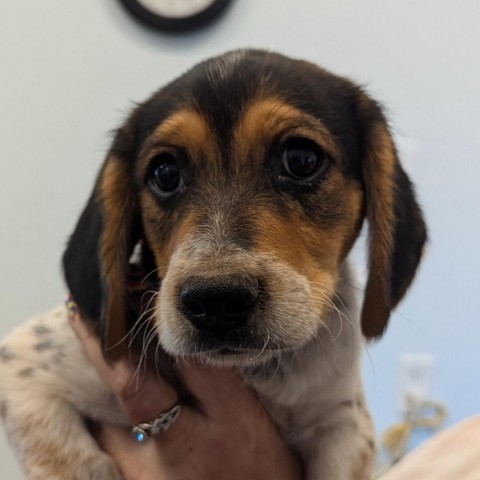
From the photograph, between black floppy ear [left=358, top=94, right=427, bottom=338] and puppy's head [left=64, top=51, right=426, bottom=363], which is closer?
puppy's head [left=64, top=51, right=426, bottom=363]

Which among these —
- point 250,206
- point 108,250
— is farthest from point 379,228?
point 108,250

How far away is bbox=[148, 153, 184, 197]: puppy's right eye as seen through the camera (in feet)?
4.46

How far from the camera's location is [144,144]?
56.7 inches

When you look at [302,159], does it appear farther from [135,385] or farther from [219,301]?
[135,385]

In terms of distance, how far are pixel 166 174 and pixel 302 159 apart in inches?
12.6

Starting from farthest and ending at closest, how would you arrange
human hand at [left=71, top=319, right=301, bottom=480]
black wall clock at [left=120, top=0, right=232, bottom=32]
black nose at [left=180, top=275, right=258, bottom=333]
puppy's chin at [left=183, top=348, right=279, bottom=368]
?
black wall clock at [left=120, top=0, right=232, bottom=32], human hand at [left=71, top=319, right=301, bottom=480], puppy's chin at [left=183, top=348, right=279, bottom=368], black nose at [left=180, top=275, right=258, bottom=333]

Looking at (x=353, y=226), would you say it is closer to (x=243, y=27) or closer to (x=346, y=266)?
(x=346, y=266)

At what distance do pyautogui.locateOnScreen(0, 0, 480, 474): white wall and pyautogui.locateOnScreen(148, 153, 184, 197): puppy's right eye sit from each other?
1.29m

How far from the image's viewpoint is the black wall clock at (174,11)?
8.30 ft

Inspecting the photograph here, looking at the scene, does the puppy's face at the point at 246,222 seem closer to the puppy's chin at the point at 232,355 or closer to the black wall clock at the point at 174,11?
the puppy's chin at the point at 232,355

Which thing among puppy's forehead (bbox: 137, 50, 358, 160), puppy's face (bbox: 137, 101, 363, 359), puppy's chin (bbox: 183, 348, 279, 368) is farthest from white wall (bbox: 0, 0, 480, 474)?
puppy's chin (bbox: 183, 348, 279, 368)

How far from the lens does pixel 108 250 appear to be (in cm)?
141

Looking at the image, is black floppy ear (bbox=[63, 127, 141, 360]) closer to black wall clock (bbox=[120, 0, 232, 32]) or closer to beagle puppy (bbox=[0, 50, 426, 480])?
beagle puppy (bbox=[0, 50, 426, 480])

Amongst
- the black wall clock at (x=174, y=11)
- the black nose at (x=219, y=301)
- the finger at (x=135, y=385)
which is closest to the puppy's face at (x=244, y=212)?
the black nose at (x=219, y=301)
